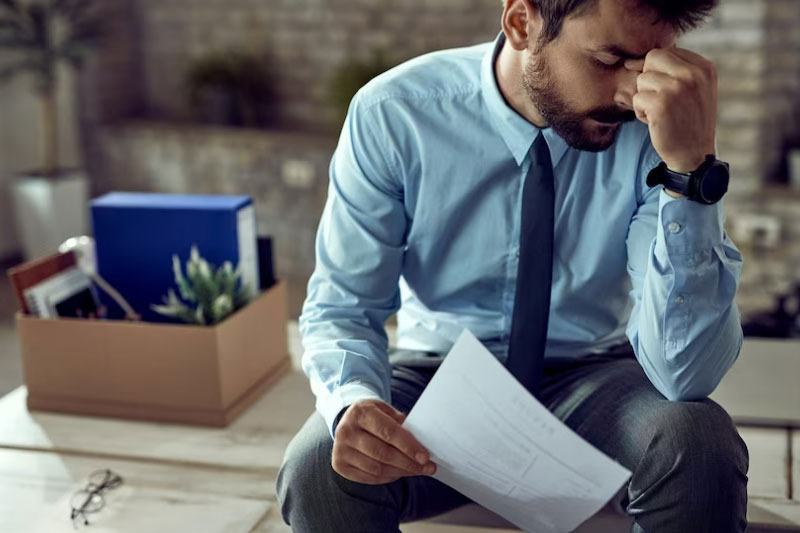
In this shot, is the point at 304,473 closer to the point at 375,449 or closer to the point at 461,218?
the point at 375,449

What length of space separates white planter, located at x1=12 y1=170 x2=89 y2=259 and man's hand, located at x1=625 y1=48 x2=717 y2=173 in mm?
3310

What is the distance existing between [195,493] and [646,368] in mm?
665

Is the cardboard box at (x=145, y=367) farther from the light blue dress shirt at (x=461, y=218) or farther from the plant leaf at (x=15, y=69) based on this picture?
the plant leaf at (x=15, y=69)

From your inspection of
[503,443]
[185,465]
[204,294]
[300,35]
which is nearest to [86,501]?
[185,465]

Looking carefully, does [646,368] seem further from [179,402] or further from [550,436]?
[179,402]

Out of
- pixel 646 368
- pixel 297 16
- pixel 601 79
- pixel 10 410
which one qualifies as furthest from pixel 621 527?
pixel 297 16

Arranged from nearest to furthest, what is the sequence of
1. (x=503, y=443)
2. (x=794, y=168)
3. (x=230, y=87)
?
(x=503, y=443), (x=794, y=168), (x=230, y=87)

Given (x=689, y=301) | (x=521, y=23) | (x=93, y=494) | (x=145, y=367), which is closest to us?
(x=689, y=301)

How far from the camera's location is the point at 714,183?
119cm

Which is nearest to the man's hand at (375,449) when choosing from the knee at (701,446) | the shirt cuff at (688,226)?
the knee at (701,446)

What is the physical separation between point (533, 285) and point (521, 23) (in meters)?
0.35

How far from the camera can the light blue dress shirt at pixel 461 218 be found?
1.41m

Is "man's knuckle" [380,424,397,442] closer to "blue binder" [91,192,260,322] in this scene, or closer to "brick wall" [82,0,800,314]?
"blue binder" [91,192,260,322]

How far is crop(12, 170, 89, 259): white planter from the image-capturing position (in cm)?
406
